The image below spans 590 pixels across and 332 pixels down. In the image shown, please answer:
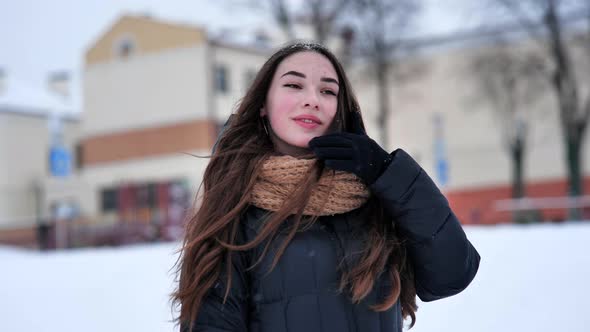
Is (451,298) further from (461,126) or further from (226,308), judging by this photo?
(461,126)

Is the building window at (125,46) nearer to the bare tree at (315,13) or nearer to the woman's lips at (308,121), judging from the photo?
the bare tree at (315,13)

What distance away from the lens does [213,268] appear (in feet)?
6.97

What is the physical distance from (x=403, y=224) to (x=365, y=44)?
23794 millimetres

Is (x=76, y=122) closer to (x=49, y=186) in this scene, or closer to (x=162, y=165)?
(x=49, y=186)

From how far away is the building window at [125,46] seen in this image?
33625 mm

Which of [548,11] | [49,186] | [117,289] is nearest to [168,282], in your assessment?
[117,289]

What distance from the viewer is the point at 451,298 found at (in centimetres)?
615

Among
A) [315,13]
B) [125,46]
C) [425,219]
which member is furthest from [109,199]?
[425,219]

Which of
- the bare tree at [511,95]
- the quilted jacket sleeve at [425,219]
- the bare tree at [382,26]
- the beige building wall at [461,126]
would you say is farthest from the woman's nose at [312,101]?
the beige building wall at [461,126]

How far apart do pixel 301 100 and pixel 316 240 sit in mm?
464

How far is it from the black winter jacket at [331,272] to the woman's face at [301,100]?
31 centimetres

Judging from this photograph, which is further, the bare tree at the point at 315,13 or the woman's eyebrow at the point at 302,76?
the bare tree at the point at 315,13

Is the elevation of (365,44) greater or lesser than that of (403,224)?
greater

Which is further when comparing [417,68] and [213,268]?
[417,68]
